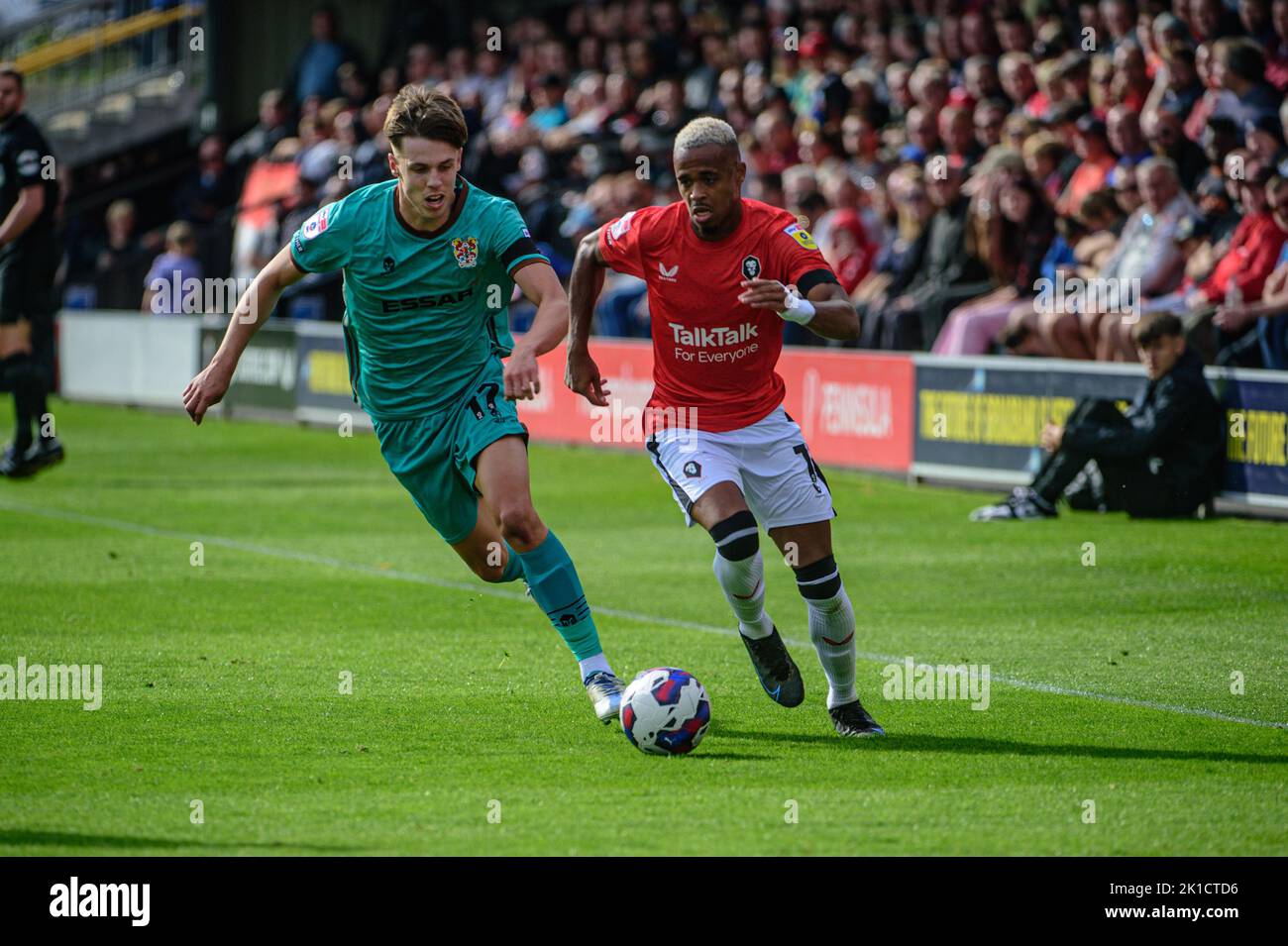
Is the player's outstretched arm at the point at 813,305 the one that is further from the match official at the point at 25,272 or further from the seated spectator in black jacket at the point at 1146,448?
the match official at the point at 25,272

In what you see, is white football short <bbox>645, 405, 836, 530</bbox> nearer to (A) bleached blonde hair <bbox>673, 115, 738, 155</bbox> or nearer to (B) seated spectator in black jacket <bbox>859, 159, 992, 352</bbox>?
(A) bleached blonde hair <bbox>673, 115, 738, 155</bbox>

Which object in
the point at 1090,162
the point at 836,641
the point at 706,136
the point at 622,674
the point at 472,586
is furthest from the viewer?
the point at 1090,162

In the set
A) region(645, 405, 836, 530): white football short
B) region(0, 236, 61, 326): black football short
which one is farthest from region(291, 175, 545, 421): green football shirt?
region(0, 236, 61, 326): black football short

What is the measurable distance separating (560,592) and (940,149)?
12.4 metres

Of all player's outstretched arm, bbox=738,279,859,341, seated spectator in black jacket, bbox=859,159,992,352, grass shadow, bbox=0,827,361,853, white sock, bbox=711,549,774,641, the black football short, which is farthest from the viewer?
seated spectator in black jacket, bbox=859,159,992,352

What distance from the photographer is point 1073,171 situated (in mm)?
17266

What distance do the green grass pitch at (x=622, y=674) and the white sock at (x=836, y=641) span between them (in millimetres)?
178

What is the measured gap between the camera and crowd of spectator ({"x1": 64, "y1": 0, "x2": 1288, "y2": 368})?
50.7ft

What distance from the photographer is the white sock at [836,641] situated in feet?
24.5

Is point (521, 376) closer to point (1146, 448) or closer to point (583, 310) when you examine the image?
point (583, 310)

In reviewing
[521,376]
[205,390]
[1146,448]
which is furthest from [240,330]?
[1146,448]

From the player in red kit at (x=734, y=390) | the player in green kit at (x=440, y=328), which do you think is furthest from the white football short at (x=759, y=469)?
the player in green kit at (x=440, y=328)

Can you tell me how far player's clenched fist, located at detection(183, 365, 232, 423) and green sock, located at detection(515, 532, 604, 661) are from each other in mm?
1303

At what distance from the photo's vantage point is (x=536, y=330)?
7.18 m
